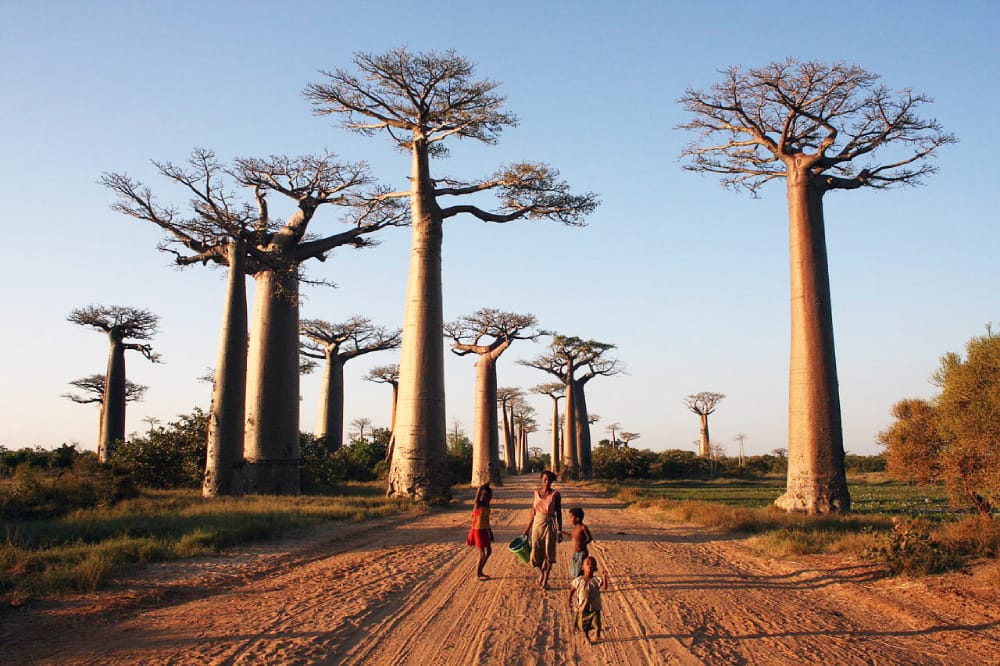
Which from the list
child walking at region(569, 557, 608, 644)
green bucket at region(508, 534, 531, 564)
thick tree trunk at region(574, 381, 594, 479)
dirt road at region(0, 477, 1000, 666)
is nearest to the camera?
dirt road at region(0, 477, 1000, 666)

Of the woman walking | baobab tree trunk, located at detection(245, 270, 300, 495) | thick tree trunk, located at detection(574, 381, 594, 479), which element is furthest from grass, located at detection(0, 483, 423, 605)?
thick tree trunk, located at detection(574, 381, 594, 479)

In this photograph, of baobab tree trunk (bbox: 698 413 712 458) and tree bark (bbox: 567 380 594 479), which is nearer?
tree bark (bbox: 567 380 594 479)

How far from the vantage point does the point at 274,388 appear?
15859 millimetres

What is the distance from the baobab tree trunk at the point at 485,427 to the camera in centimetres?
2684

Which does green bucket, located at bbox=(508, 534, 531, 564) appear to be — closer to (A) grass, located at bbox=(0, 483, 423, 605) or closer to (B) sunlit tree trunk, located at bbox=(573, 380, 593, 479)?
(A) grass, located at bbox=(0, 483, 423, 605)

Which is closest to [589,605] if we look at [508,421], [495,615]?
[495,615]

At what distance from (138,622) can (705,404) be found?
50.9 meters

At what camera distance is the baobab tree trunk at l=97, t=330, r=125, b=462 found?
26.0 meters

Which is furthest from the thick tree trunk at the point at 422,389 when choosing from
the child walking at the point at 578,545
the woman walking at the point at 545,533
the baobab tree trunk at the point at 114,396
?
the baobab tree trunk at the point at 114,396

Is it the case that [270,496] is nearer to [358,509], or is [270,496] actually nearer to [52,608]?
[358,509]

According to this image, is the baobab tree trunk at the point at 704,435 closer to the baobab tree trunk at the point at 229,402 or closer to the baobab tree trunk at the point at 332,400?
the baobab tree trunk at the point at 332,400

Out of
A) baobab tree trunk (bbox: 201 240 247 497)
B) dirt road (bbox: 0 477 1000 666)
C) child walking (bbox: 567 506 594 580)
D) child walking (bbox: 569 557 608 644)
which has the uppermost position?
baobab tree trunk (bbox: 201 240 247 497)

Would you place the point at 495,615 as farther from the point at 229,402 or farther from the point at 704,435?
the point at 704,435

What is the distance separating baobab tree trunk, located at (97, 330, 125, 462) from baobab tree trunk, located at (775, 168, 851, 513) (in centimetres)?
2346
